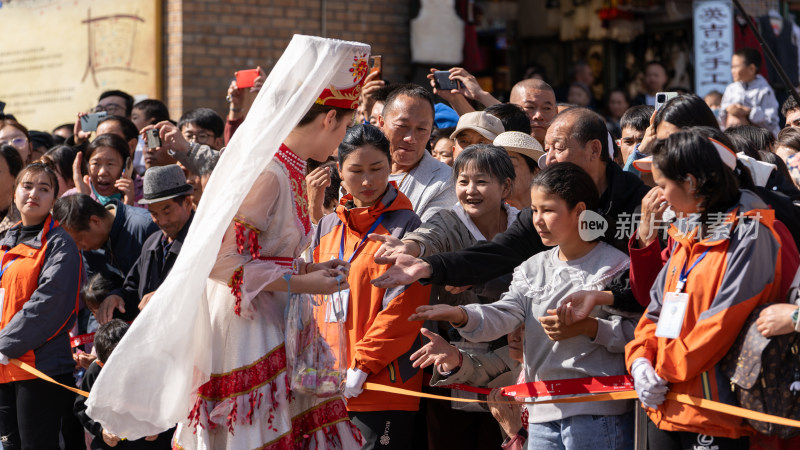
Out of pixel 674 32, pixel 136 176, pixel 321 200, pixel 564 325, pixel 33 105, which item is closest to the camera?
pixel 564 325

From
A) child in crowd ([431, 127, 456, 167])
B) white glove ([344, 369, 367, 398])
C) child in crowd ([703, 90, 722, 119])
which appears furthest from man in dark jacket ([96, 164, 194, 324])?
child in crowd ([703, 90, 722, 119])

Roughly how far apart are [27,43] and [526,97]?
6925 millimetres

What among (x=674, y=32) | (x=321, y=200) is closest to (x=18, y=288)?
(x=321, y=200)

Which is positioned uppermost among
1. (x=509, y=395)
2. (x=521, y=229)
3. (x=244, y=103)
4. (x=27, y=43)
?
(x=27, y=43)

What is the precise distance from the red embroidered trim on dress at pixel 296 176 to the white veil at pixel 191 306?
21 cm

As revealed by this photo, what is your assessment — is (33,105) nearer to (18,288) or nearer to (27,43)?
(27,43)

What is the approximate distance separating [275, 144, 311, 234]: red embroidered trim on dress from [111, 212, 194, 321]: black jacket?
2038 millimetres

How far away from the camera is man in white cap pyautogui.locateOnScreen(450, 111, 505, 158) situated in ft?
17.9

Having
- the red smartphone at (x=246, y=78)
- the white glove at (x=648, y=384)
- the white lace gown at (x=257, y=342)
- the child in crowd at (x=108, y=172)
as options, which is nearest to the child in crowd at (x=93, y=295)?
the child in crowd at (x=108, y=172)

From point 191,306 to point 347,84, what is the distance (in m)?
1.03

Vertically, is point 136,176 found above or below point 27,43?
below

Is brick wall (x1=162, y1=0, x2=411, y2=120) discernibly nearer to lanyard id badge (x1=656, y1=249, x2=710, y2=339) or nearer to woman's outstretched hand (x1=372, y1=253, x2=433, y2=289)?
woman's outstretched hand (x1=372, y1=253, x2=433, y2=289)

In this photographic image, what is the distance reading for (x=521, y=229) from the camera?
4.35 metres

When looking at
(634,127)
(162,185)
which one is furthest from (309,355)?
(634,127)
